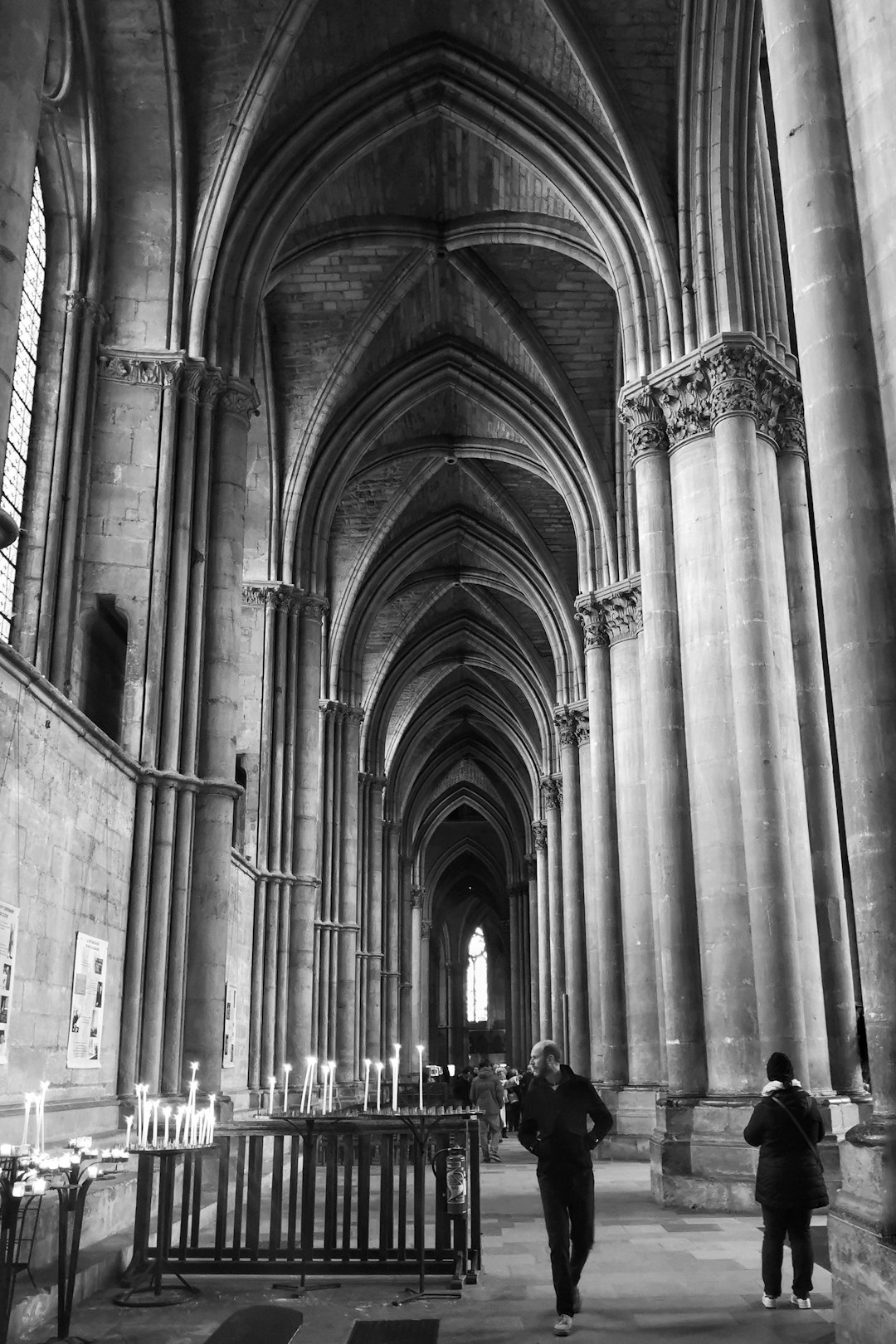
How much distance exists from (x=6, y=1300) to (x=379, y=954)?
29.5 metres

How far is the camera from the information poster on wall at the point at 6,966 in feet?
28.0

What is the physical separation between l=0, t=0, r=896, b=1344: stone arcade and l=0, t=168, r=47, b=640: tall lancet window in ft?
0.22

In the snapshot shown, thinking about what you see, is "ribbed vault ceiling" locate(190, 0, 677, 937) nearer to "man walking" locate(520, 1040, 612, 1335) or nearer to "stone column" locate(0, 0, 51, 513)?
"stone column" locate(0, 0, 51, 513)

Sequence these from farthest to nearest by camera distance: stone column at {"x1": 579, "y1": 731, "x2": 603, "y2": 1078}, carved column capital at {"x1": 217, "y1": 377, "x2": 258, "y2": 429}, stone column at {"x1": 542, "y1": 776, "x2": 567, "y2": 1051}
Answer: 1. stone column at {"x1": 542, "y1": 776, "x2": 567, "y2": 1051}
2. stone column at {"x1": 579, "y1": 731, "x2": 603, "y2": 1078}
3. carved column capital at {"x1": 217, "y1": 377, "x2": 258, "y2": 429}

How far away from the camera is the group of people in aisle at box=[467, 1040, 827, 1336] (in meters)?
6.36

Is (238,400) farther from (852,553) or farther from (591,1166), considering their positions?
(591,1166)

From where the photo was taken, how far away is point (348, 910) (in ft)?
93.6

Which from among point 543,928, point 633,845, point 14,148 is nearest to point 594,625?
point 633,845

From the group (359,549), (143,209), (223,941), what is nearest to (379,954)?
(359,549)

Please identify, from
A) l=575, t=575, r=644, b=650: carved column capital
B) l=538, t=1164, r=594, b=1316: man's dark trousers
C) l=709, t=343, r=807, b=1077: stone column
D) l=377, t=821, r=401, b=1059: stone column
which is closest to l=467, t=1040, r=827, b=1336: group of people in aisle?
l=538, t=1164, r=594, b=1316: man's dark trousers

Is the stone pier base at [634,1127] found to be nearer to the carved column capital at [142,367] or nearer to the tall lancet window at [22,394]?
the tall lancet window at [22,394]

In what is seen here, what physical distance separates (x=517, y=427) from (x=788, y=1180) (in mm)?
19035

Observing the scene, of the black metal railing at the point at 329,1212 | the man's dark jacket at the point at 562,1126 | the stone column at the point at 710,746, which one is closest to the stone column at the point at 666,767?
the stone column at the point at 710,746

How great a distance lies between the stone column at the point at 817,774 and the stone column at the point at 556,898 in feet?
62.1
